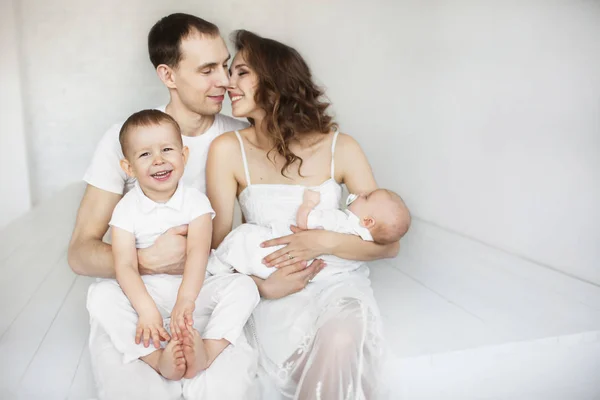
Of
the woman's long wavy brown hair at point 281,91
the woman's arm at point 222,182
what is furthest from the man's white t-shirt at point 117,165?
the woman's long wavy brown hair at point 281,91

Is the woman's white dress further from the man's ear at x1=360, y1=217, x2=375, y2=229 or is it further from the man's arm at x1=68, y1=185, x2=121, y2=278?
the man's arm at x1=68, y1=185, x2=121, y2=278

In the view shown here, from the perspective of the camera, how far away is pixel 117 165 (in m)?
1.82

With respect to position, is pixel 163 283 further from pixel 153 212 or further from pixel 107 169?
pixel 107 169

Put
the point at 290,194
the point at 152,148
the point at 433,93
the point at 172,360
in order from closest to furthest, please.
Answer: the point at 172,360 → the point at 152,148 → the point at 290,194 → the point at 433,93

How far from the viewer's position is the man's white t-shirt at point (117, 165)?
5.93ft

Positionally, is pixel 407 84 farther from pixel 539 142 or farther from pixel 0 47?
pixel 0 47

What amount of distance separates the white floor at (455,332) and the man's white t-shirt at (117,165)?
1.49 feet

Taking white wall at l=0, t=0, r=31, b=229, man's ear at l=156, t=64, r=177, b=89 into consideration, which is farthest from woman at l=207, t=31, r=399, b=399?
white wall at l=0, t=0, r=31, b=229

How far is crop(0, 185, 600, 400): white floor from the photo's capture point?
1.58m

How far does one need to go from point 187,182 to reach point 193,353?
0.77 m

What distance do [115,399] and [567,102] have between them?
1.48m

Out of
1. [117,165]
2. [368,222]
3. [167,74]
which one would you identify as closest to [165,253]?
[117,165]

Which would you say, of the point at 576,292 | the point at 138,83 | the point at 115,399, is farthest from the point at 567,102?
the point at 138,83

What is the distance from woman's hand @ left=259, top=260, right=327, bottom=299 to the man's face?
0.65m
